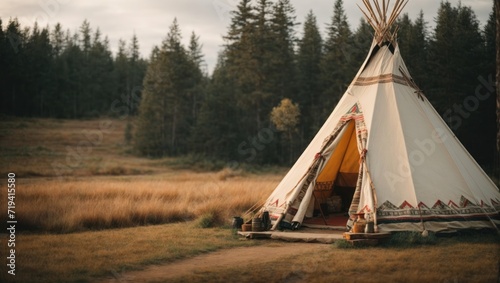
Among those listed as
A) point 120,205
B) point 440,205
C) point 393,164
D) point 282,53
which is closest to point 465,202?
point 440,205

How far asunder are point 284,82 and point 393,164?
1189 inches

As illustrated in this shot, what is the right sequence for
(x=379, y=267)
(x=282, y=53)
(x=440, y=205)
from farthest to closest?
(x=282, y=53) < (x=440, y=205) < (x=379, y=267)

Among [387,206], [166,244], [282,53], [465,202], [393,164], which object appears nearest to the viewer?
[166,244]

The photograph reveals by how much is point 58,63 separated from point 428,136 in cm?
5916

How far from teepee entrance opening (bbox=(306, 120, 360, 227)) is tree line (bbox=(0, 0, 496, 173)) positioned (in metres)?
18.5

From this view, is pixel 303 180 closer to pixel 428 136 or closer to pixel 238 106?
pixel 428 136

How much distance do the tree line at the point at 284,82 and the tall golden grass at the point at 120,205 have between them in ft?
63.5

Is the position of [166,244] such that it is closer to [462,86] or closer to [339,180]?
[339,180]

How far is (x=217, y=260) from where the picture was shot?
756cm

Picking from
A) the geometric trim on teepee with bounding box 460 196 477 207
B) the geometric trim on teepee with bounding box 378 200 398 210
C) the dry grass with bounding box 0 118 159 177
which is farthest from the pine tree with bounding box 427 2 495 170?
the geometric trim on teepee with bounding box 378 200 398 210

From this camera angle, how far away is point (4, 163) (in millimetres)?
26016

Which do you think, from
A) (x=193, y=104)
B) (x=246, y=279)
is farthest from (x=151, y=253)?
(x=193, y=104)

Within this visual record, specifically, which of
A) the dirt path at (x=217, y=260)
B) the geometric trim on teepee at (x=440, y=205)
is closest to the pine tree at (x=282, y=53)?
the geometric trim on teepee at (x=440, y=205)

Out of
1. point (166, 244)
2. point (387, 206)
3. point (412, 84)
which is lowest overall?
point (166, 244)
